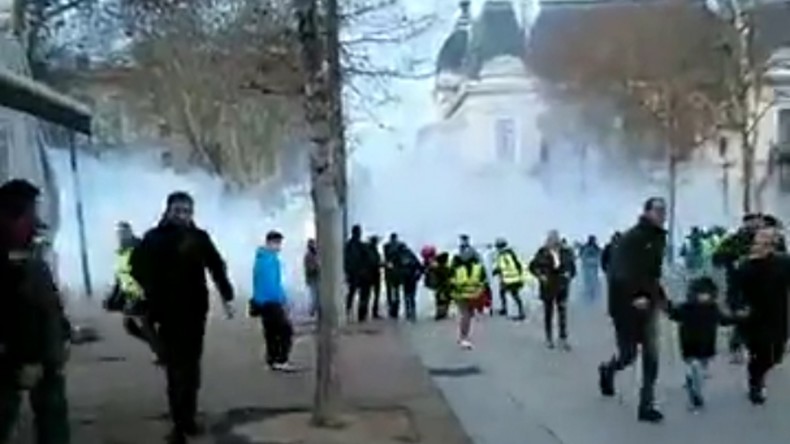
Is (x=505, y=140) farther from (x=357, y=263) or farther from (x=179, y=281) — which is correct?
(x=179, y=281)

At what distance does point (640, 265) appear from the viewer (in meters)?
16.4

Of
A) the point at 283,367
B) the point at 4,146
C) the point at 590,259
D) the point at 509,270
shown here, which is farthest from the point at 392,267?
the point at 4,146

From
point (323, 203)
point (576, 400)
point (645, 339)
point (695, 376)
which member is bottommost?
point (576, 400)

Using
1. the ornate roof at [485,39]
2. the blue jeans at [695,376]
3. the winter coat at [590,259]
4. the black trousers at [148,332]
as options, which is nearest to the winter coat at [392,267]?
the winter coat at [590,259]

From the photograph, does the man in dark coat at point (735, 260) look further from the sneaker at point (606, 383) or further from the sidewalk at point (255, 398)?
the sidewalk at point (255, 398)

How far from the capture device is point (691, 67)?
66.9 metres

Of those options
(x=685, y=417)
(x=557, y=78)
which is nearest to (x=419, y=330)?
(x=685, y=417)

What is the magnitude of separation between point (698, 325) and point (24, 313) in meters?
8.43

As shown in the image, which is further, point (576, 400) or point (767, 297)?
point (576, 400)

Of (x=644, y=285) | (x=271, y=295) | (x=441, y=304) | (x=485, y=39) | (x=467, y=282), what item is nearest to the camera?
(x=644, y=285)

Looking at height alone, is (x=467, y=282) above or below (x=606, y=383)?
above

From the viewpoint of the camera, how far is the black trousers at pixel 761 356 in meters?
17.4

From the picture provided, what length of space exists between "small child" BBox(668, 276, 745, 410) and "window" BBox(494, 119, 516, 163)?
85.3m

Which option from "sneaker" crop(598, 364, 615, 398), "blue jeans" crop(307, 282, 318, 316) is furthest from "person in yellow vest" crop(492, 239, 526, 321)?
"sneaker" crop(598, 364, 615, 398)
